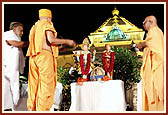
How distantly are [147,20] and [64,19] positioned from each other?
2.18m

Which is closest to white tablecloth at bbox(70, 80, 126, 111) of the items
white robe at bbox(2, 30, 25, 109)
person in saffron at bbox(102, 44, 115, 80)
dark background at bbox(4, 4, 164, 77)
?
person in saffron at bbox(102, 44, 115, 80)

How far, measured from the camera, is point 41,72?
4031 millimetres

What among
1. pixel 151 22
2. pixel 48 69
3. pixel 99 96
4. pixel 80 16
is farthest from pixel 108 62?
pixel 80 16

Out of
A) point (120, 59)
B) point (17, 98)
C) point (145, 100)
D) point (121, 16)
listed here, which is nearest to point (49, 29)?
point (17, 98)

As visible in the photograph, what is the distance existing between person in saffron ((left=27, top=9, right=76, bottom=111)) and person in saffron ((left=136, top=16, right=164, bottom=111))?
0.95 m

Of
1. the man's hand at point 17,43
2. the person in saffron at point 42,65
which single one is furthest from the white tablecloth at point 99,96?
the man's hand at point 17,43

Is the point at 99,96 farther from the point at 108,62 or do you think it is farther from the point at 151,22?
the point at 151,22

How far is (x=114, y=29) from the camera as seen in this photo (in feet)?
21.3

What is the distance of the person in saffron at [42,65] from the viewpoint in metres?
4.02

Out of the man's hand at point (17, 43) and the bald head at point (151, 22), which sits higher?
the bald head at point (151, 22)

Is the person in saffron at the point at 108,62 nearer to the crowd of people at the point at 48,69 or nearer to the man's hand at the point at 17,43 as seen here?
the crowd of people at the point at 48,69

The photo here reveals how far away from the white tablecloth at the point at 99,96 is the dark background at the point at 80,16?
1.42 metres

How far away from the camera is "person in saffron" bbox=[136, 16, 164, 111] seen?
3973mm

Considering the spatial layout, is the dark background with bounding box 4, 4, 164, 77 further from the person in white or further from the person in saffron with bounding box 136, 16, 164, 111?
the person in saffron with bounding box 136, 16, 164, 111
